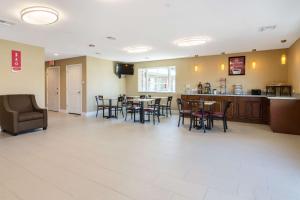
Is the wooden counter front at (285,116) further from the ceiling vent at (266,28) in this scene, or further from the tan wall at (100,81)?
the tan wall at (100,81)

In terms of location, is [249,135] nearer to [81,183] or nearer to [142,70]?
[81,183]

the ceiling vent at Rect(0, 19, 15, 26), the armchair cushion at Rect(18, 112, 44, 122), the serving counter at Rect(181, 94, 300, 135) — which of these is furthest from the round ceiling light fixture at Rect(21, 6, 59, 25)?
the serving counter at Rect(181, 94, 300, 135)

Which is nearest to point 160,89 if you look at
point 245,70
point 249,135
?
point 245,70

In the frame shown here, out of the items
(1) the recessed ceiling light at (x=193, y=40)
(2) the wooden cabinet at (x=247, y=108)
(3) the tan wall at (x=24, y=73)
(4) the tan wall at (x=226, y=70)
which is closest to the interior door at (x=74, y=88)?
(3) the tan wall at (x=24, y=73)

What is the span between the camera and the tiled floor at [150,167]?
2.16m

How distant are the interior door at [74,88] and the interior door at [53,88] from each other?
0.89 metres

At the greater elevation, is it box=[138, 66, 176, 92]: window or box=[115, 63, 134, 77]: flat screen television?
box=[115, 63, 134, 77]: flat screen television

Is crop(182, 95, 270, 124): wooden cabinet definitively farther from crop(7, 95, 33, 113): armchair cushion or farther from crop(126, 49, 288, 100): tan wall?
crop(7, 95, 33, 113): armchair cushion

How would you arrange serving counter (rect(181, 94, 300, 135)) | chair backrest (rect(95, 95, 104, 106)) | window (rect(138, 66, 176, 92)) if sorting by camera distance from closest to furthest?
serving counter (rect(181, 94, 300, 135)) → chair backrest (rect(95, 95, 104, 106)) → window (rect(138, 66, 176, 92))

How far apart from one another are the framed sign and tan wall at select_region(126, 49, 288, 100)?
13cm

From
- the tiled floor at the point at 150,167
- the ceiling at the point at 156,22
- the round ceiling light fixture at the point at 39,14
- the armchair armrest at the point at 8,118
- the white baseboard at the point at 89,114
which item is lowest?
the tiled floor at the point at 150,167

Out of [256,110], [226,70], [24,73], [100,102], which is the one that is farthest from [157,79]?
[24,73]

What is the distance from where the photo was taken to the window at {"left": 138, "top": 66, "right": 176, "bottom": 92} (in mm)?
8781

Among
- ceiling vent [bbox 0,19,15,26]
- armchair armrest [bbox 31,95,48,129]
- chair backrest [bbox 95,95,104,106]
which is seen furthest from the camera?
chair backrest [bbox 95,95,104,106]
